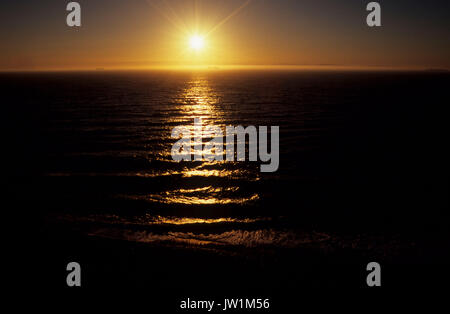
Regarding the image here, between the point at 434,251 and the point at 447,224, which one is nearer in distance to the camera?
the point at 434,251

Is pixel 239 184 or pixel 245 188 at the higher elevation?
pixel 239 184

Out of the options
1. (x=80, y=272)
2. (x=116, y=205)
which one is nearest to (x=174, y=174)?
(x=116, y=205)

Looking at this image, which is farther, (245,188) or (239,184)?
(239,184)

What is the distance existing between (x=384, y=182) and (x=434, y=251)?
6.47 m

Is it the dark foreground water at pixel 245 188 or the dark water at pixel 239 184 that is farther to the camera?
the dark water at pixel 239 184

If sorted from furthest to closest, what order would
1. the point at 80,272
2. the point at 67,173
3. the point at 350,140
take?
1. the point at 350,140
2. the point at 67,173
3. the point at 80,272

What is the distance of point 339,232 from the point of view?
12500mm

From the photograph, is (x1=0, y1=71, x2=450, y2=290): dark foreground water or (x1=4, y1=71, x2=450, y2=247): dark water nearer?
(x1=0, y1=71, x2=450, y2=290): dark foreground water

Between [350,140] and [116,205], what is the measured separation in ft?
62.2

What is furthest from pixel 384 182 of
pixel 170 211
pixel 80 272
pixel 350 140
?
pixel 80 272

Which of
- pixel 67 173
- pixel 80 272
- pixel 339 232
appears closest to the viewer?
pixel 80 272

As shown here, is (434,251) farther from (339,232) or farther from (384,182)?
(384,182)
